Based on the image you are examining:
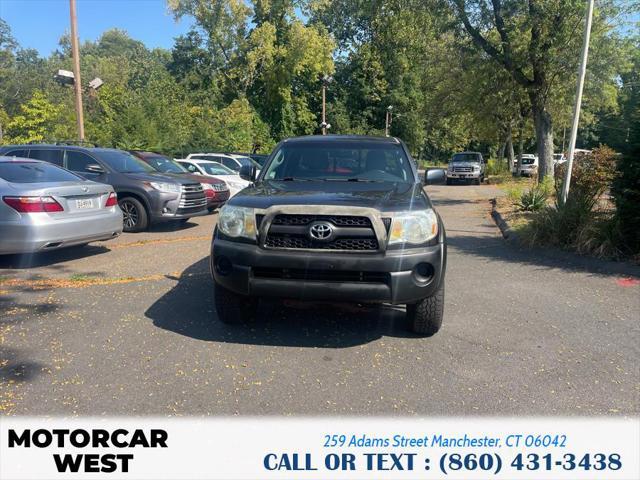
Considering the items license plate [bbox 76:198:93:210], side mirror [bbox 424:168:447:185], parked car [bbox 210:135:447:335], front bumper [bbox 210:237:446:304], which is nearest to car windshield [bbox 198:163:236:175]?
license plate [bbox 76:198:93:210]

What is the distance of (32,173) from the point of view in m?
7.26

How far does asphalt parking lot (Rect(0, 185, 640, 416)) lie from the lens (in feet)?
11.1

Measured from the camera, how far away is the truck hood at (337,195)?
13.3 feet

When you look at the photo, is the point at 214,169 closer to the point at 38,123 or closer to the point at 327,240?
the point at 327,240

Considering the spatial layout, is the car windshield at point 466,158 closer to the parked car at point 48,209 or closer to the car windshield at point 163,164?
the car windshield at point 163,164

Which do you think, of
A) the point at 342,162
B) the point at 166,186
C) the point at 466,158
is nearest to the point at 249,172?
the point at 342,162

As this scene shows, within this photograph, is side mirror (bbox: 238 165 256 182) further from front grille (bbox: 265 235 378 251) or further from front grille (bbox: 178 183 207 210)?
front grille (bbox: 178 183 207 210)

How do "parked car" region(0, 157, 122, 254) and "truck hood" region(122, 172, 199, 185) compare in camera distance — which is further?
"truck hood" region(122, 172, 199, 185)

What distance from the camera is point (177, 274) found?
671 centimetres

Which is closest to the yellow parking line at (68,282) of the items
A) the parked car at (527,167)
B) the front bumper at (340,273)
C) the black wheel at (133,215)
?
the front bumper at (340,273)

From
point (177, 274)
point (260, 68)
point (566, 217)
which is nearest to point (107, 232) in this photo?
point (177, 274)

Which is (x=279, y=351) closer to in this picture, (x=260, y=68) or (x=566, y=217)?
(x=566, y=217)

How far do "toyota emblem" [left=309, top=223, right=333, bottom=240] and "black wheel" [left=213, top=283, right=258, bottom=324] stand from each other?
94 centimetres

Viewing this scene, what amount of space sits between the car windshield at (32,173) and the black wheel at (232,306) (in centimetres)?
415
